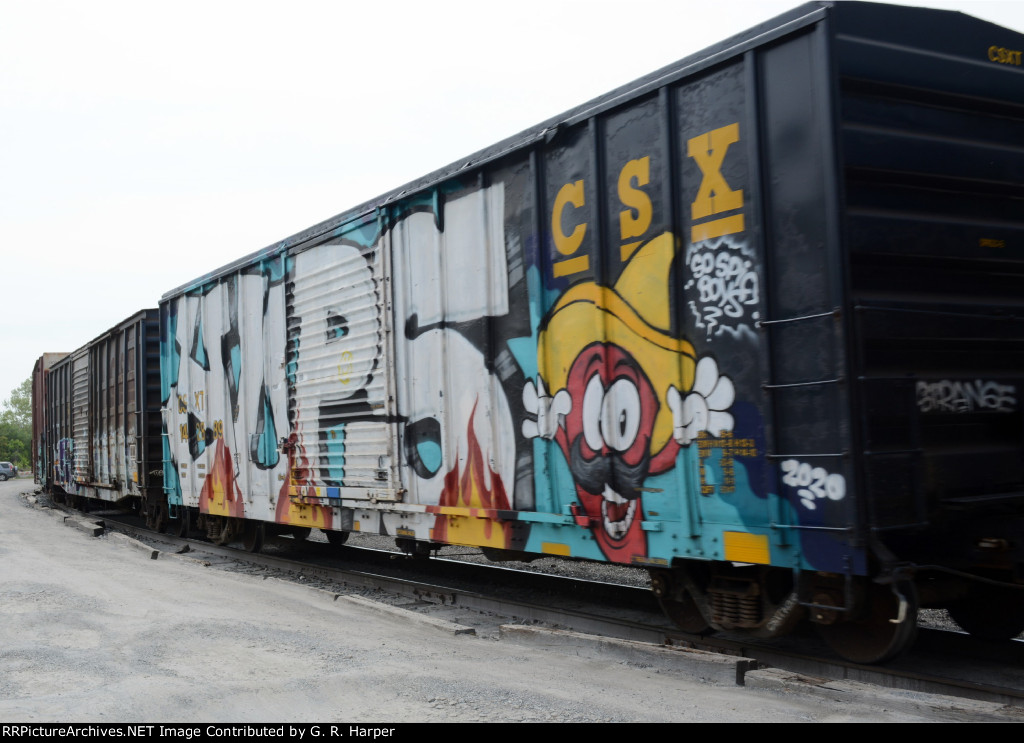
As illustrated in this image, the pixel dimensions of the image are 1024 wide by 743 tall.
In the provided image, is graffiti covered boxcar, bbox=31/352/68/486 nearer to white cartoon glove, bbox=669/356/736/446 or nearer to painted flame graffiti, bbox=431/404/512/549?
painted flame graffiti, bbox=431/404/512/549

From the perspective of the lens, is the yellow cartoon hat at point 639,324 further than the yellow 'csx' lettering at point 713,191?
Yes

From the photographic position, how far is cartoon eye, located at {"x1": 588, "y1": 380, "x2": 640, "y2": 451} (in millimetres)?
5820

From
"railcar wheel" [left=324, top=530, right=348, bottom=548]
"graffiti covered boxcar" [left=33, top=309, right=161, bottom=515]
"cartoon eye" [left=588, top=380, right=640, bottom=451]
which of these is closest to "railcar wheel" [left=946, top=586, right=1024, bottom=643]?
"cartoon eye" [left=588, top=380, right=640, bottom=451]

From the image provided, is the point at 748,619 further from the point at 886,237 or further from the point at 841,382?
the point at 886,237

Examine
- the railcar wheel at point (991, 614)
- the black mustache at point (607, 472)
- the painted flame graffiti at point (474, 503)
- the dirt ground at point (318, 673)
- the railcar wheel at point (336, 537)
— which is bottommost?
the railcar wheel at point (336, 537)

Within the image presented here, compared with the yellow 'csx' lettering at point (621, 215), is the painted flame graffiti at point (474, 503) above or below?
below

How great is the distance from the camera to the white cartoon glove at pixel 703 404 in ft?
17.1

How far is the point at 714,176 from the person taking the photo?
530 cm

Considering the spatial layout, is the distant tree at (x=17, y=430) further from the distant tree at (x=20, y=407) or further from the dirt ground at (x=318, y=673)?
the dirt ground at (x=318, y=673)

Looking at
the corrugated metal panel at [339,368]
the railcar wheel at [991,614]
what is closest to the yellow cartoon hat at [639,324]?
the railcar wheel at [991,614]

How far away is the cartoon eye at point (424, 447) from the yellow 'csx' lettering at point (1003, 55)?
4.82 metres

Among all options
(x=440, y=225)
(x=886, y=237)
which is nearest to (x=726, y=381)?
(x=886, y=237)

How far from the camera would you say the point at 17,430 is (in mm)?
108875

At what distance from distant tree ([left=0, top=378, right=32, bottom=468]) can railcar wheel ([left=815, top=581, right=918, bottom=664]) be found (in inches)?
3994
